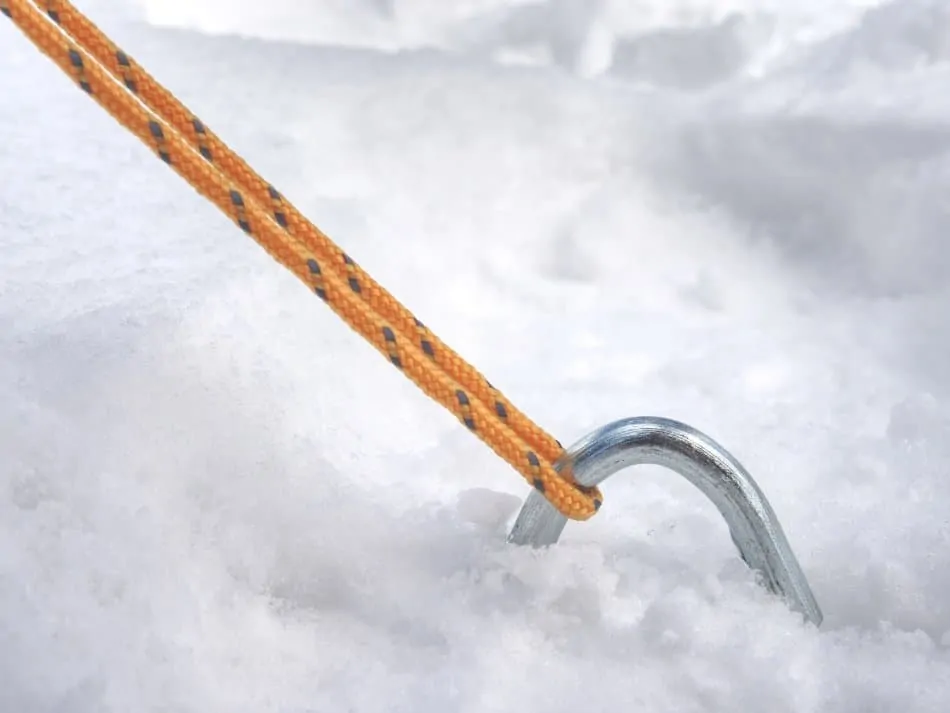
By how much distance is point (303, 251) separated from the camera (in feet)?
2.15

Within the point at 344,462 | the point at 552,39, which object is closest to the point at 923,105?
the point at 552,39

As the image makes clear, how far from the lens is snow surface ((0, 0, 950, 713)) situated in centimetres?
57

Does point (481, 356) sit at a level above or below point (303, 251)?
above

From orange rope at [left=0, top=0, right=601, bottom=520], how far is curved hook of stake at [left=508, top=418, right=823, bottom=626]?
0.03 meters

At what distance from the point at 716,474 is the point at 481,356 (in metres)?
0.41

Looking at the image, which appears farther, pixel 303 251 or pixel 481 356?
pixel 481 356

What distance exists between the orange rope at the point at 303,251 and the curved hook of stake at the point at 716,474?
3cm

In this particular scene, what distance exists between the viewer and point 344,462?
0.78m

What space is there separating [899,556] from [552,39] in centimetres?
108

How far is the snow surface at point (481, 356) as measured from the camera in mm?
568

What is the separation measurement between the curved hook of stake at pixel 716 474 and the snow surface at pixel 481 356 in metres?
0.02

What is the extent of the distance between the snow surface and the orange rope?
2.9 inches

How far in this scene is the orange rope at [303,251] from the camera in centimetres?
64

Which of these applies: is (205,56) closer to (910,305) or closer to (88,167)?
(88,167)
